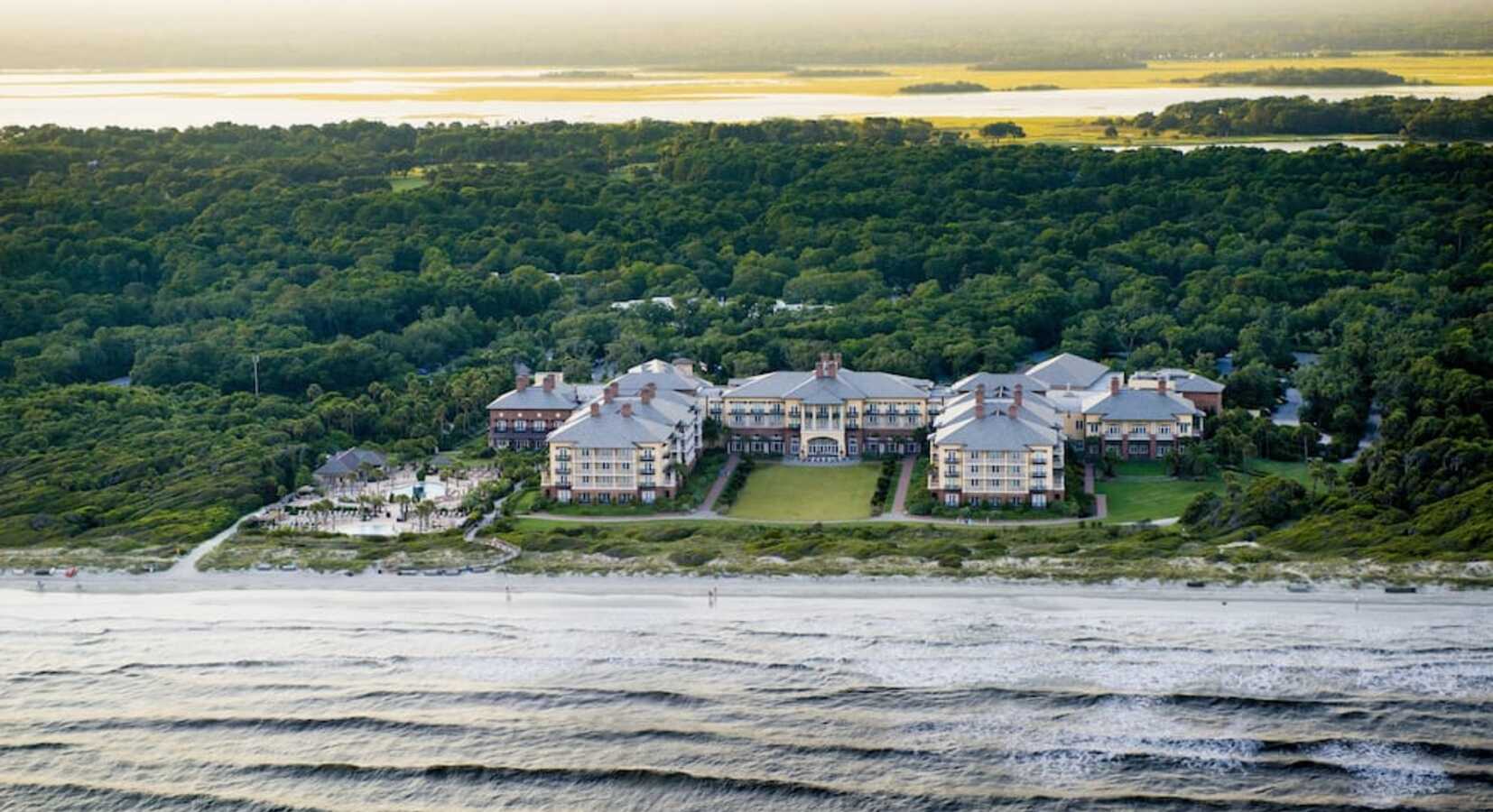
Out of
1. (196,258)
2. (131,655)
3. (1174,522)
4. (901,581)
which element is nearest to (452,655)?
(131,655)

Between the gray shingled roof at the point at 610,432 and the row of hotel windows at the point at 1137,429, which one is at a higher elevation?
the gray shingled roof at the point at 610,432

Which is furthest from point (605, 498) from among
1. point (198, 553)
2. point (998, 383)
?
point (998, 383)

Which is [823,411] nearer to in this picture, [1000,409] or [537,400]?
[1000,409]

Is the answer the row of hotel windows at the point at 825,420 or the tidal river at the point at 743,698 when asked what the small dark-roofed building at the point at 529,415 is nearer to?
the row of hotel windows at the point at 825,420

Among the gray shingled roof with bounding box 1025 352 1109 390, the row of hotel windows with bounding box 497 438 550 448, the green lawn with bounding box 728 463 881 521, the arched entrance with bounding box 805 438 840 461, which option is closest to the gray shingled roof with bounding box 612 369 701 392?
the row of hotel windows with bounding box 497 438 550 448

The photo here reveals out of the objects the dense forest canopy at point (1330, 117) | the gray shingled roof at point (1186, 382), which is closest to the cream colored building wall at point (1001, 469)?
the gray shingled roof at point (1186, 382)

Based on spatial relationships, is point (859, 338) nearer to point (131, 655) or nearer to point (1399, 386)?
point (1399, 386)
